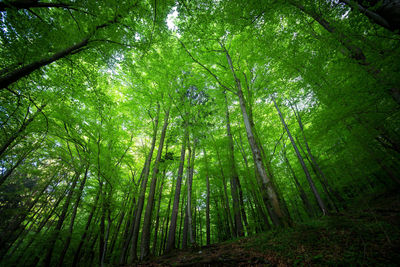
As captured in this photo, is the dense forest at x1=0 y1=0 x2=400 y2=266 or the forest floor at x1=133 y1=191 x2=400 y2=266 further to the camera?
the dense forest at x1=0 y1=0 x2=400 y2=266

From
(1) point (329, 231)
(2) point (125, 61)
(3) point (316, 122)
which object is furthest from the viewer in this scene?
(3) point (316, 122)

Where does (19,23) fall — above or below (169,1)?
below

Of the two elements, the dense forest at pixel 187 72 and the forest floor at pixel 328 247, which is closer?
the forest floor at pixel 328 247

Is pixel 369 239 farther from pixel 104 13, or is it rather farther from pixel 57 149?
pixel 57 149

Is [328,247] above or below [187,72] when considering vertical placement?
below

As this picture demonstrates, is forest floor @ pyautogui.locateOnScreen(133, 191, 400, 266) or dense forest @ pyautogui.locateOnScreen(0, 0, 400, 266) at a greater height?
dense forest @ pyautogui.locateOnScreen(0, 0, 400, 266)

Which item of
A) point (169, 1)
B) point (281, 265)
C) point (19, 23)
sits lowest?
point (281, 265)

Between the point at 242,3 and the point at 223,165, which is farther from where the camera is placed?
the point at 223,165

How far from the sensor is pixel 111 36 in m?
3.65

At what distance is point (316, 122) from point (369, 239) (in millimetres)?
Answer: 3319

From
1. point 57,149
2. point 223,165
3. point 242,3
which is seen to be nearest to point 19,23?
point 242,3

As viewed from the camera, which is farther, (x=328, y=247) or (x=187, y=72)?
(x=187, y=72)

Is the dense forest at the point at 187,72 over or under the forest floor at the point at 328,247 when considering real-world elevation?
over

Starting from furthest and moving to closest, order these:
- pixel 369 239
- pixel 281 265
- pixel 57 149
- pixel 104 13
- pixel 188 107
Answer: pixel 188 107
pixel 57 149
pixel 104 13
pixel 369 239
pixel 281 265
